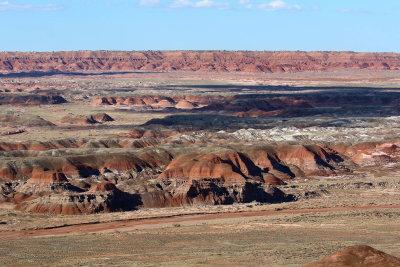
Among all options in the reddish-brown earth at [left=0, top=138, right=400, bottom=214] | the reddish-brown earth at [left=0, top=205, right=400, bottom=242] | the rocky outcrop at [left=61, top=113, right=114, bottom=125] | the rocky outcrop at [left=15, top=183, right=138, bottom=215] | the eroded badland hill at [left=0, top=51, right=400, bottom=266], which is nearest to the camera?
the eroded badland hill at [left=0, top=51, right=400, bottom=266]

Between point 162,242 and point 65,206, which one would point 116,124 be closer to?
point 65,206

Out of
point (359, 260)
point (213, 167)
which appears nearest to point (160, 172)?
point (213, 167)

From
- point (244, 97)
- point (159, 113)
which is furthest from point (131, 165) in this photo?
point (244, 97)

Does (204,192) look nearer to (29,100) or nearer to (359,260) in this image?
(359,260)

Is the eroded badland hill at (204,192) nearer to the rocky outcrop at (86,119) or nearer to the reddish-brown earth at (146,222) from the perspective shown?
the reddish-brown earth at (146,222)

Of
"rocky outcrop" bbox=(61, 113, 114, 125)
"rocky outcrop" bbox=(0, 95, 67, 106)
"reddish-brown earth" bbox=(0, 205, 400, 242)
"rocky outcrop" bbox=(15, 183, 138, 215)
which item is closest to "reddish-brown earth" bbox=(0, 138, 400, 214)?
"rocky outcrop" bbox=(15, 183, 138, 215)

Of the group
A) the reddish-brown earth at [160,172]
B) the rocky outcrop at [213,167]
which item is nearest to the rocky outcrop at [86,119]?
the reddish-brown earth at [160,172]

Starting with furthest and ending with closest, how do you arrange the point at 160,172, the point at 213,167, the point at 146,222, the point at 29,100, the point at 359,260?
the point at 29,100
the point at 160,172
the point at 213,167
the point at 146,222
the point at 359,260

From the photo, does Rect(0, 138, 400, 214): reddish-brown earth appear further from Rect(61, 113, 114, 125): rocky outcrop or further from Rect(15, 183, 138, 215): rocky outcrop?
Rect(61, 113, 114, 125): rocky outcrop
